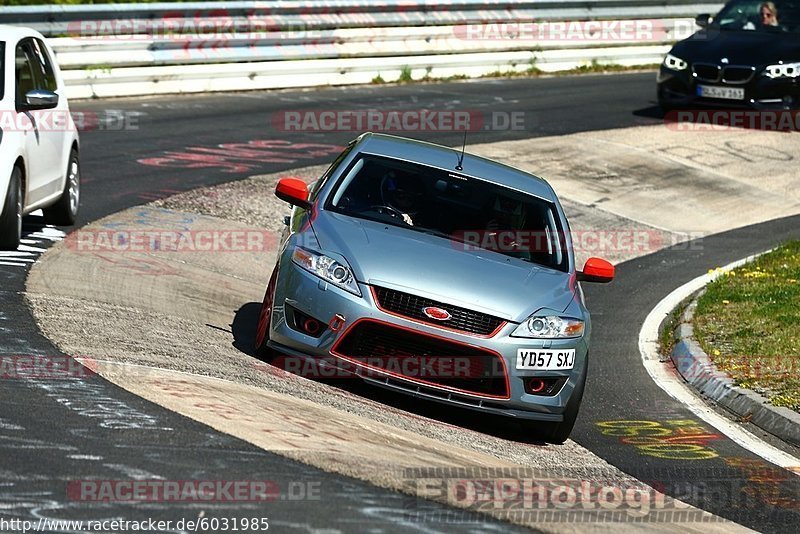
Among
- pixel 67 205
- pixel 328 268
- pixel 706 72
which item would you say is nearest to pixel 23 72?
pixel 67 205

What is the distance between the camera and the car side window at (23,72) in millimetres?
10648

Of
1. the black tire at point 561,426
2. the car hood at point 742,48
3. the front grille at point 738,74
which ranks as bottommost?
the black tire at point 561,426

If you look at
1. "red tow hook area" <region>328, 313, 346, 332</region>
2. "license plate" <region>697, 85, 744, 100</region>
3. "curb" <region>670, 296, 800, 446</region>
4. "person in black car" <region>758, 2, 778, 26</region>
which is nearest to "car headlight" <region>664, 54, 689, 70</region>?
"license plate" <region>697, 85, 744, 100</region>

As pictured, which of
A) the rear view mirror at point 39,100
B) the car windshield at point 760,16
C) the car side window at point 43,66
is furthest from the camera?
the car windshield at point 760,16

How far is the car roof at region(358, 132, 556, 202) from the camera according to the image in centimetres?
939

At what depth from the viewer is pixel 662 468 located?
310 inches

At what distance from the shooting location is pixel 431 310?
777 centimetres

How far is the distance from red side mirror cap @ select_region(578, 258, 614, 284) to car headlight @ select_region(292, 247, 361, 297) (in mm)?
1794

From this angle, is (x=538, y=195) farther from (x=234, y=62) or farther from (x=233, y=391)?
(x=234, y=62)

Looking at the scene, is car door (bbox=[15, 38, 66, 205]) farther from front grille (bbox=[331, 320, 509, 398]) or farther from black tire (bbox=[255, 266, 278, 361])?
front grille (bbox=[331, 320, 509, 398])

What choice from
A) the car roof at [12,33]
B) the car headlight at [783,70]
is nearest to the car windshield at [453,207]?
the car roof at [12,33]

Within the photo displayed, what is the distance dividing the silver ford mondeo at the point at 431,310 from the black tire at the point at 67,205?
12.0ft

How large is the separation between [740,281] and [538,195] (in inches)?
168

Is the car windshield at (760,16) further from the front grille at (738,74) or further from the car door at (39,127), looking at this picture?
the car door at (39,127)
